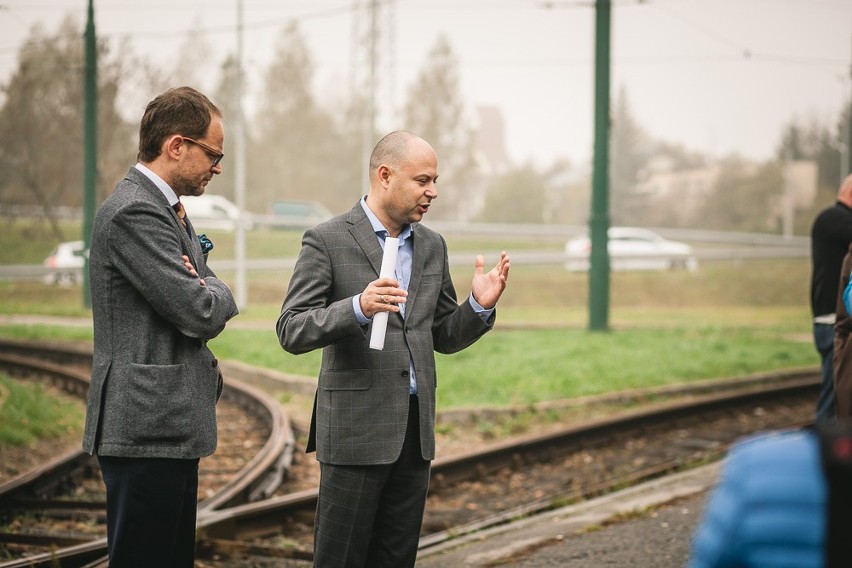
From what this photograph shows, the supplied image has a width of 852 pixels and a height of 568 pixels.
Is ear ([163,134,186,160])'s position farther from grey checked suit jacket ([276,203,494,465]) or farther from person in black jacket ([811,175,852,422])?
person in black jacket ([811,175,852,422])

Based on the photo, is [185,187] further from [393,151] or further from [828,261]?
[828,261]

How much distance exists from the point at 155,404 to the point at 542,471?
19.8 feet

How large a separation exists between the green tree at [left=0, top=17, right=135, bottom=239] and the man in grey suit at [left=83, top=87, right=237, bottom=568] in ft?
84.4

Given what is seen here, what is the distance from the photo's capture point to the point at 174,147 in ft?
11.4

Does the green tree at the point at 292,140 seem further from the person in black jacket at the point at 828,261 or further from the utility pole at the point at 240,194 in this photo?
the person in black jacket at the point at 828,261

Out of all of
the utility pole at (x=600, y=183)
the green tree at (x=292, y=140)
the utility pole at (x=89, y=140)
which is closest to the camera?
the utility pole at (x=600, y=183)

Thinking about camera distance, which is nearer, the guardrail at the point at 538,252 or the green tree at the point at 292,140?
the guardrail at the point at 538,252

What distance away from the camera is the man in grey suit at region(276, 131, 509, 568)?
3789 mm

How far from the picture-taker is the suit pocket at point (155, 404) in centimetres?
333

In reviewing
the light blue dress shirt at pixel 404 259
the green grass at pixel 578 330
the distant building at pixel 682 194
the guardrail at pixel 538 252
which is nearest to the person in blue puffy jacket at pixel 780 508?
the light blue dress shirt at pixel 404 259

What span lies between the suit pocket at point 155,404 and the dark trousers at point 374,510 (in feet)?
2.30

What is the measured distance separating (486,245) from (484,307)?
35296mm

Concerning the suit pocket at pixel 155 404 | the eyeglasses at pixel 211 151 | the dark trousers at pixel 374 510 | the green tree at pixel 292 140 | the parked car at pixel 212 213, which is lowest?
the dark trousers at pixel 374 510

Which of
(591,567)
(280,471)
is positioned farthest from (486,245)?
(591,567)
